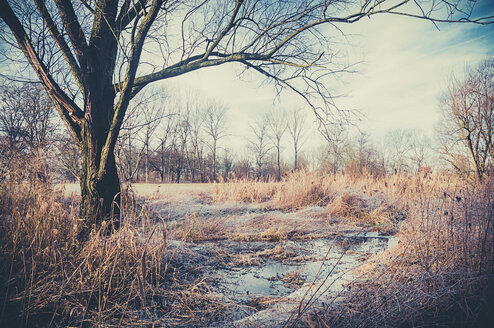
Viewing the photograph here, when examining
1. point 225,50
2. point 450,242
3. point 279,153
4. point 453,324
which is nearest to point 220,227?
point 225,50

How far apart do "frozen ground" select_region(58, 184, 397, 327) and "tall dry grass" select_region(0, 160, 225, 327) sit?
0.32 meters

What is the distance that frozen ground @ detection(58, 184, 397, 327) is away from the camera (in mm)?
1982

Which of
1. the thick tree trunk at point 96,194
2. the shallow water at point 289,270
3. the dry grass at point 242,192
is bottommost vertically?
the shallow water at point 289,270

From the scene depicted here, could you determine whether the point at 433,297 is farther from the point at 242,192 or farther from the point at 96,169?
the point at 242,192

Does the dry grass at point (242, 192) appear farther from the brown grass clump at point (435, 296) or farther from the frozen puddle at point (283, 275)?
the brown grass clump at point (435, 296)

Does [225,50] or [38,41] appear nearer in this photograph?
[38,41]

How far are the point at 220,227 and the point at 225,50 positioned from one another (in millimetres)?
3783

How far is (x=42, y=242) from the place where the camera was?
239 cm

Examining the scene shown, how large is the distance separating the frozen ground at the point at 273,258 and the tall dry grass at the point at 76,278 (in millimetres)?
319

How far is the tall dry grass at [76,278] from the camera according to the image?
5.97 feet

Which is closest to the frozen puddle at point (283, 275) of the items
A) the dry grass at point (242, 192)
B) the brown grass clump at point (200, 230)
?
the brown grass clump at point (200, 230)

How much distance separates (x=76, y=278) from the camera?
7.05 feet

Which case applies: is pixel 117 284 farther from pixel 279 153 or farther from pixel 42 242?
pixel 279 153

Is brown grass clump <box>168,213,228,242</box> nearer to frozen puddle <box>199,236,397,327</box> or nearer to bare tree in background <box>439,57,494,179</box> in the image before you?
frozen puddle <box>199,236,397,327</box>
